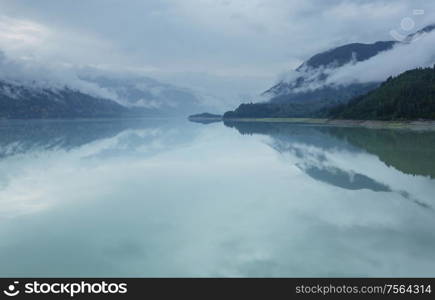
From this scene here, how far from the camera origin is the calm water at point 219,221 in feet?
34.8

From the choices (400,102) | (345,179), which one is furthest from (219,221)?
(400,102)

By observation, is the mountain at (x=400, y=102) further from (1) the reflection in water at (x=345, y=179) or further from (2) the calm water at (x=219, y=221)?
(2) the calm water at (x=219, y=221)

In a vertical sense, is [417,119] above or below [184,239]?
above

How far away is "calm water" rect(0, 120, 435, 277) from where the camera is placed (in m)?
10.6

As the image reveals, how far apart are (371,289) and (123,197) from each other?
13552 millimetres

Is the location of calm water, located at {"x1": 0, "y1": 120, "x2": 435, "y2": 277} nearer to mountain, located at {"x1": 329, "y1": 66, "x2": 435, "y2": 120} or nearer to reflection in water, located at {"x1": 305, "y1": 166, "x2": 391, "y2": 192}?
reflection in water, located at {"x1": 305, "y1": 166, "x2": 391, "y2": 192}

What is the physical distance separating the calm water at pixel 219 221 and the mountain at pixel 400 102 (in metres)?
68.4

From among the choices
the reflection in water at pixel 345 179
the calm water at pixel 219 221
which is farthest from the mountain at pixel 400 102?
the calm water at pixel 219 221

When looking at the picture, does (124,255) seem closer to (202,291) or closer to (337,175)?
(202,291)

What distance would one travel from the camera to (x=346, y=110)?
12100cm

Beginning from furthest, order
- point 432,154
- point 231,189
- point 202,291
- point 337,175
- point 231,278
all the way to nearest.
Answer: point 432,154
point 337,175
point 231,189
point 231,278
point 202,291

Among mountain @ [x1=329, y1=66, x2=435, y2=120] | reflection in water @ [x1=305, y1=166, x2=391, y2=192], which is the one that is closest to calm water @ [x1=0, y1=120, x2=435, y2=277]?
reflection in water @ [x1=305, y1=166, x2=391, y2=192]

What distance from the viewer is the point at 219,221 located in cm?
1488

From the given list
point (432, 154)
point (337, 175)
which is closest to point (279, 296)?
point (337, 175)
